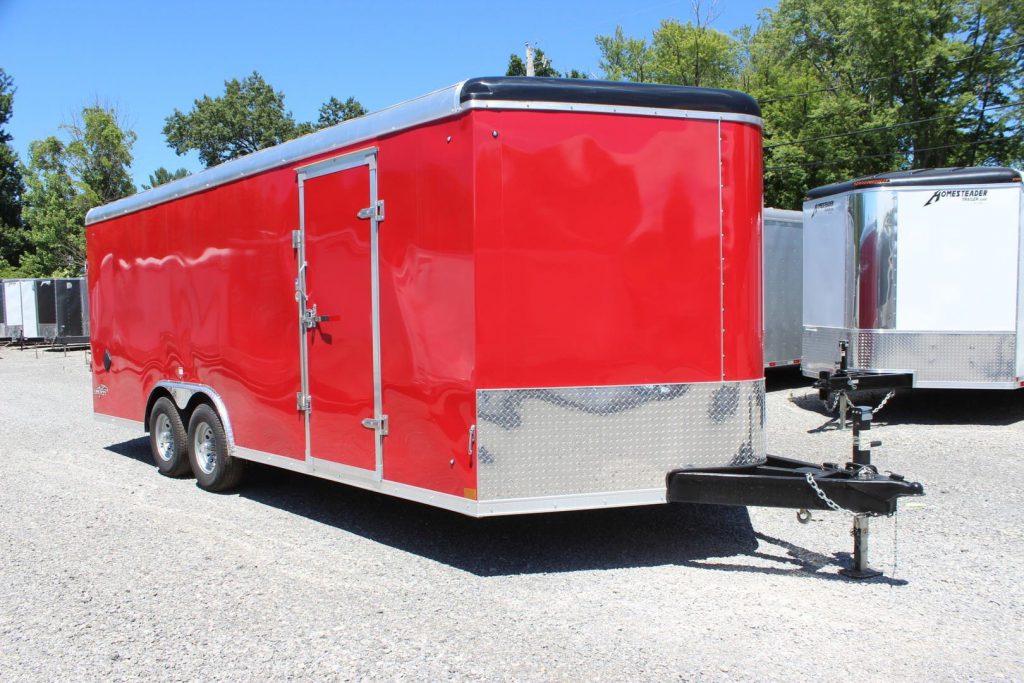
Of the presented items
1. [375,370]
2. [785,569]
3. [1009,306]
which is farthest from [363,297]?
[1009,306]

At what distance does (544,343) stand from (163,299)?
14.7ft

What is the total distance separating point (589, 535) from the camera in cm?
554

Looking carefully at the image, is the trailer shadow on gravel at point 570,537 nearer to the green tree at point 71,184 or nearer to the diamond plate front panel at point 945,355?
the diamond plate front panel at point 945,355

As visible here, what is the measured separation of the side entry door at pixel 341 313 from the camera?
5156 mm

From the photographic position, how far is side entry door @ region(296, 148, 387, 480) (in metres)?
5.16

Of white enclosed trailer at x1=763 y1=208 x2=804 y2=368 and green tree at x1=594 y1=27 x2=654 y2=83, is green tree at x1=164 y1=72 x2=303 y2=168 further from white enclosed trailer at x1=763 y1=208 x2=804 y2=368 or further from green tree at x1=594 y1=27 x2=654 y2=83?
white enclosed trailer at x1=763 y1=208 x2=804 y2=368

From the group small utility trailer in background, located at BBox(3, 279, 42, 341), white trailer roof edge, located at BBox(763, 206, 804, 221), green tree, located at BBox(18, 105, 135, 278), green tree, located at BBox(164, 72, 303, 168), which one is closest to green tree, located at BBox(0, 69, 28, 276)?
green tree, located at BBox(18, 105, 135, 278)

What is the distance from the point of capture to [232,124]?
67.5 meters

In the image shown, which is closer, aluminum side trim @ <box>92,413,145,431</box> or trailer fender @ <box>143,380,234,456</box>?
trailer fender @ <box>143,380,234,456</box>

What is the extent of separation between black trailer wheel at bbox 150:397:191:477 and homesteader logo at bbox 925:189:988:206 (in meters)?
8.36

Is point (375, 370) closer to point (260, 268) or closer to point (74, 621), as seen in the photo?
point (260, 268)

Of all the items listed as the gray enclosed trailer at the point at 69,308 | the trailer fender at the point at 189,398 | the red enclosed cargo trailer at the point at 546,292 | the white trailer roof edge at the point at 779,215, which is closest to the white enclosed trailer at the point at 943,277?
the white trailer roof edge at the point at 779,215

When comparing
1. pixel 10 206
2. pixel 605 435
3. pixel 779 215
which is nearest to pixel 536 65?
pixel 779 215

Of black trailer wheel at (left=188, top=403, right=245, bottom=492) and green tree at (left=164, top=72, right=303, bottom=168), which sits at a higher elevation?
green tree at (left=164, top=72, right=303, bottom=168)
